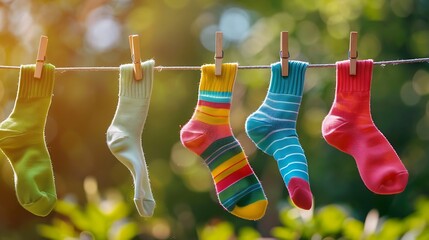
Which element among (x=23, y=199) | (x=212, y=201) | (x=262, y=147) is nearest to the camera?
(x=23, y=199)

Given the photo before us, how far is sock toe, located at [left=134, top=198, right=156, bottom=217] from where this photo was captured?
1656mm

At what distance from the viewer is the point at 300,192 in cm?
160

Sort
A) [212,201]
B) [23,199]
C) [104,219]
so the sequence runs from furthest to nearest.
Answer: [212,201] → [104,219] → [23,199]

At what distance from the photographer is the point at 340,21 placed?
519cm

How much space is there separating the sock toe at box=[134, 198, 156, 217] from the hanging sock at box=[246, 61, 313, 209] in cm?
31

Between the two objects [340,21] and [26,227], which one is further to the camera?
[26,227]

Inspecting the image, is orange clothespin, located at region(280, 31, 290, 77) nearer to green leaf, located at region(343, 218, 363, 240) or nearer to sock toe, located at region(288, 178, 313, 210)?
sock toe, located at region(288, 178, 313, 210)

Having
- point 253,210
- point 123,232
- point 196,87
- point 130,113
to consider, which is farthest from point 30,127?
point 196,87

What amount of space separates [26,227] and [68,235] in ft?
9.88

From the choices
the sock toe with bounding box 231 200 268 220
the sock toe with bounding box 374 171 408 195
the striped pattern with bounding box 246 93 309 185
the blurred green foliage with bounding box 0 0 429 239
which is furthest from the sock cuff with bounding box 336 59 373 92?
the blurred green foliage with bounding box 0 0 429 239

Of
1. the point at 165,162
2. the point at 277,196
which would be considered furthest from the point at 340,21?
the point at 165,162

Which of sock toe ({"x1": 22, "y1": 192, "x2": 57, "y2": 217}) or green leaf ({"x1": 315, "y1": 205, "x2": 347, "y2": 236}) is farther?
green leaf ({"x1": 315, "y1": 205, "x2": 347, "y2": 236})

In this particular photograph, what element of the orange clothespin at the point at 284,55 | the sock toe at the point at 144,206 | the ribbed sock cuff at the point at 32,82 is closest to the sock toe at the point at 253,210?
the sock toe at the point at 144,206

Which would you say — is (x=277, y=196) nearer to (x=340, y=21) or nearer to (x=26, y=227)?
(x=340, y=21)
